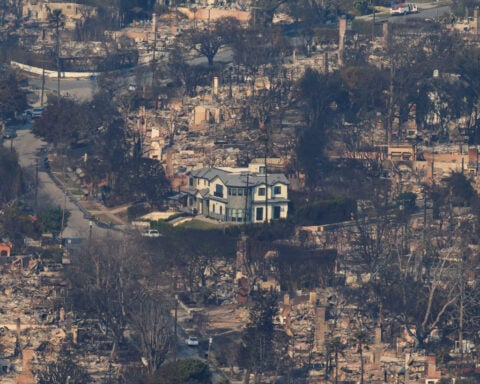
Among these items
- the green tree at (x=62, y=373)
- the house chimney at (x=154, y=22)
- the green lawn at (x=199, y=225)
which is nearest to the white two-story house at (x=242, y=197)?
the green lawn at (x=199, y=225)

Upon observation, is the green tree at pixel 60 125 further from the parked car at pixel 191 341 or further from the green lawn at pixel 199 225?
the parked car at pixel 191 341

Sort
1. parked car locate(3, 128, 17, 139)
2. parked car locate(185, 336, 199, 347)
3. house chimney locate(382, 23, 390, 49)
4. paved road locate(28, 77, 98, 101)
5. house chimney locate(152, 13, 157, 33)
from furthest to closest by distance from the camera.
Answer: house chimney locate(152, 13, 157, 33) → house chimney locate(382, 23, 390, 49) → paved road locate(28, 77, 98, 101) → parked car locate(3, 128, 17, 139) → parked car locate(185, 336, 199, 347)

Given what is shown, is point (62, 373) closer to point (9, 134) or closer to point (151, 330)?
point (151, 330)

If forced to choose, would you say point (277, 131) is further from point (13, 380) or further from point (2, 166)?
point (13, 380)

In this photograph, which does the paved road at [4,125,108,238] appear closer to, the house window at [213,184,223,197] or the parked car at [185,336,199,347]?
the house window at [213,184,223,197]

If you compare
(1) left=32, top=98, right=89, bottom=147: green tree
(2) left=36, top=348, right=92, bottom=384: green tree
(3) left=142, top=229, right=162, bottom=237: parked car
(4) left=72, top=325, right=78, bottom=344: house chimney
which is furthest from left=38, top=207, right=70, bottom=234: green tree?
(2) left=36, top=348, right=92, bottom=384: green tree

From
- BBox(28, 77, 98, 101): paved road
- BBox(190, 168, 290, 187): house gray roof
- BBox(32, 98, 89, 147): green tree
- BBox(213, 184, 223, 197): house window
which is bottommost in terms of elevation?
BBox(213, 184, 223, 197): house window

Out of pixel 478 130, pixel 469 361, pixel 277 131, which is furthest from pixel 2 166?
pixel 469 361

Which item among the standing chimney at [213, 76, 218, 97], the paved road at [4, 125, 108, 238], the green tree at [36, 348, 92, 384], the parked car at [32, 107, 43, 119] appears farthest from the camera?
the standing chimney at [213, 76, 218, 97]
